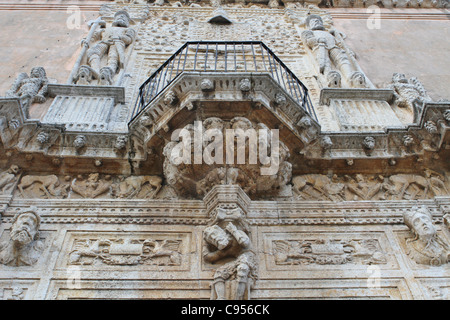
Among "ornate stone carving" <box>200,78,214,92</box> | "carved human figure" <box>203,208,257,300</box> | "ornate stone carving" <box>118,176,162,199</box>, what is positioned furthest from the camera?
"ornate stone carving" <box>118,176,162,199</box>

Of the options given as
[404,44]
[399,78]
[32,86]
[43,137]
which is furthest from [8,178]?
[404,44]

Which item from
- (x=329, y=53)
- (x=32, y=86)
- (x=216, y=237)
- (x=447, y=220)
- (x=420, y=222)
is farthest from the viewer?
(x=329, y=53)

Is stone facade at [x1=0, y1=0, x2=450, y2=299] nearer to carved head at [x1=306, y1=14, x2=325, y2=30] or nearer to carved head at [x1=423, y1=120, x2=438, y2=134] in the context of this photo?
carved head at [x1=423, y1=120, x2=438, y2=134]

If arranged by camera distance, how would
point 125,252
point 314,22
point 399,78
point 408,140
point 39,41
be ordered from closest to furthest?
point 125,252, point 408,140, point 399,78, point 39,41, point 314,22

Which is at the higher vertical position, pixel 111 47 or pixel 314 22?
pixel 314 22

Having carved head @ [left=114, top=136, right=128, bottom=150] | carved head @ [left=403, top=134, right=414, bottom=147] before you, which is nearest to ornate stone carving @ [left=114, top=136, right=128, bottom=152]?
carved head @ [left=114, top=136, right=128, bottom=150]

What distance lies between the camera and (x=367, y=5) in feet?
31.4

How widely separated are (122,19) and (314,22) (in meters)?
3.40

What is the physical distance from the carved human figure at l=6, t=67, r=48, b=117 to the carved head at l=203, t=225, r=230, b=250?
2997 millimetres

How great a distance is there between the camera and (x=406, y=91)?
6113 mm

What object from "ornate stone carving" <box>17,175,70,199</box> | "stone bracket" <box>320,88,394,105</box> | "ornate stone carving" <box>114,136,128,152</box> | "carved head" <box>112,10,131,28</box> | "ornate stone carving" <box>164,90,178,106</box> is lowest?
"ornate stone carving" <box>17,175,70,199</box>

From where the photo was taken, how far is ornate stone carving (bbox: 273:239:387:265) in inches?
155

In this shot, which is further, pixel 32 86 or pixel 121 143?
pixel 32 86

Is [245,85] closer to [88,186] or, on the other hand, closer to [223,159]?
[223,159]
